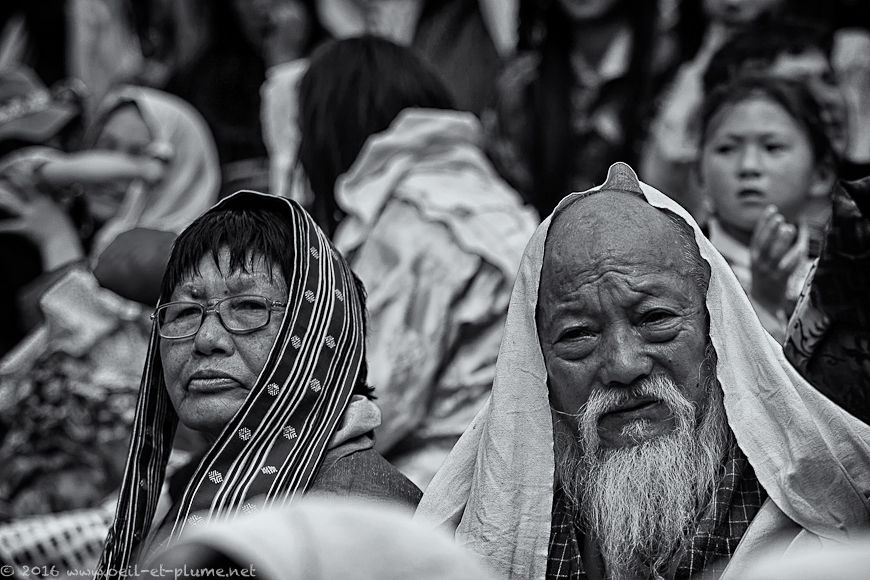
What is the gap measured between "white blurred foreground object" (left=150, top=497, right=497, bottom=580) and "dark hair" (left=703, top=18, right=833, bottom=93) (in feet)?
11.3

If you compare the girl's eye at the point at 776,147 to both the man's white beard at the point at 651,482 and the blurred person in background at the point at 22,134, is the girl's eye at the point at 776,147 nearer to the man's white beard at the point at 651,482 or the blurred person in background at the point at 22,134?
the man's white beard at the point at 651,482

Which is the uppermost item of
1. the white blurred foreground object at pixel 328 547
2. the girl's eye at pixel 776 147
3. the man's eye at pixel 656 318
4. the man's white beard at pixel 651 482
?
the white blurred foreground object at pixel 328 547

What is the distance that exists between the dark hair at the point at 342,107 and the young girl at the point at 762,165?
1.18 meters

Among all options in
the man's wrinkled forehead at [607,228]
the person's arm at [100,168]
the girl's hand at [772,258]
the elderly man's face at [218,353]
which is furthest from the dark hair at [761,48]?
the person's arm at [100,168]

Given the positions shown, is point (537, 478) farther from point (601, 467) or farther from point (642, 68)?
point (642, 68)

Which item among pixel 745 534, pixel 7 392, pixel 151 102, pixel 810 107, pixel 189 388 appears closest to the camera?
pixel 745 534

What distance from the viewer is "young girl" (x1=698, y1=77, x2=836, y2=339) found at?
4.54 meters

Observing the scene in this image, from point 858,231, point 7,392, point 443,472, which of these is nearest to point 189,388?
point 443,472

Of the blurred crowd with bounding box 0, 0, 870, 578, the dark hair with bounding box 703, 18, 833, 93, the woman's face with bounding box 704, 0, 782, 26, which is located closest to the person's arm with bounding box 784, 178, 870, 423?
the blurred crowd with bounding box 0, 0, 870, 578

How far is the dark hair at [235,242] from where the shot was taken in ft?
11.4

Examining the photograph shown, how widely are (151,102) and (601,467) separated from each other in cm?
422

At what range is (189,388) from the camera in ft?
11.3

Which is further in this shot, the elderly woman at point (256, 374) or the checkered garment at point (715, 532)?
the elderly woman at point (256, 374)

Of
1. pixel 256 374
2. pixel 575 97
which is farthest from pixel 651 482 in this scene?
pixel 575 97
